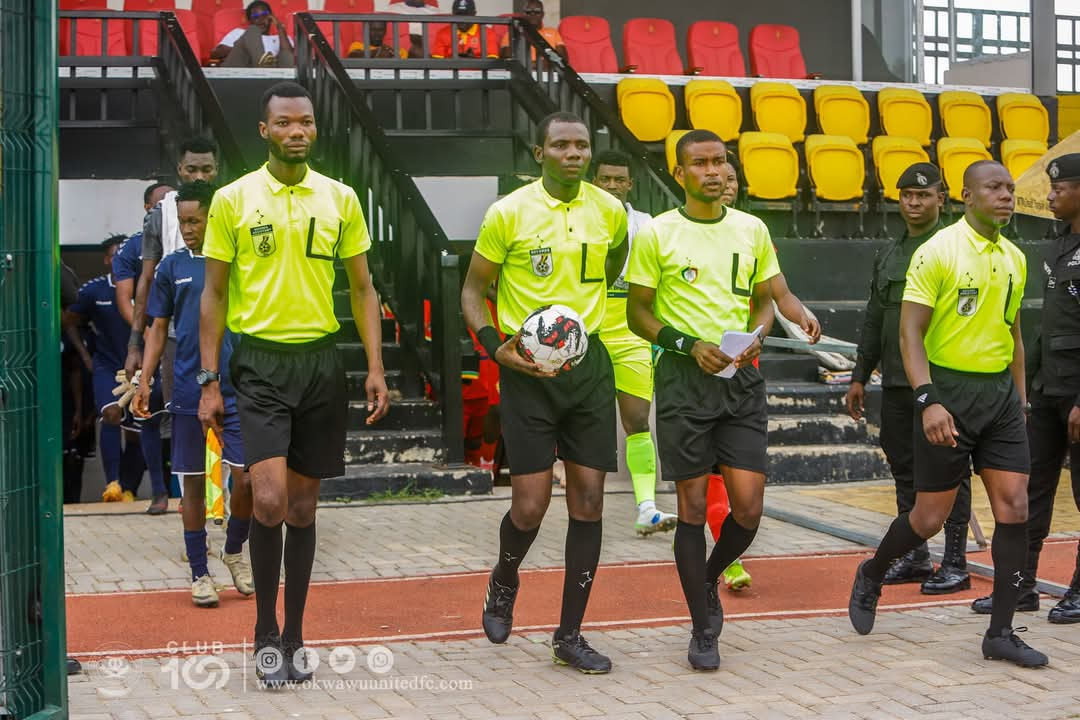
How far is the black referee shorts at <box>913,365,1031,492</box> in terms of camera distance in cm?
606

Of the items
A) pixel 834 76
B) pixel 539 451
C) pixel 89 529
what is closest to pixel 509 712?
pixel 539 451

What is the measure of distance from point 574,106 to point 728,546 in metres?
8.51

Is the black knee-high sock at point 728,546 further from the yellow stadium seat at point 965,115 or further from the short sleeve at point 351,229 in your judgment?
the yellow stadium seat at point 965,115

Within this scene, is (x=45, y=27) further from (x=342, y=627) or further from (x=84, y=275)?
(x=84, y=275)

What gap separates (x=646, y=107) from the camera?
52.7 feet

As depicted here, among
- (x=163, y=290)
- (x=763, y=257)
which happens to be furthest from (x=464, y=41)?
(x=763, y=257)

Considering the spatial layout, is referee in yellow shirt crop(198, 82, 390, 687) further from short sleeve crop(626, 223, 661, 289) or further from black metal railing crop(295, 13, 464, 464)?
black metal railing crop(295, 13, 464, 464)

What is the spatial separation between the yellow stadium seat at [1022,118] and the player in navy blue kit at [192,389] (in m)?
13.2

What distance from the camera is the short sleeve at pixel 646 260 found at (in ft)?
19.9

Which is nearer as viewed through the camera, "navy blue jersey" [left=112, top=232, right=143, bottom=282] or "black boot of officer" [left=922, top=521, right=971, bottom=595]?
"black boot of officer" [left=922, top=521, right=971, bottom=595]

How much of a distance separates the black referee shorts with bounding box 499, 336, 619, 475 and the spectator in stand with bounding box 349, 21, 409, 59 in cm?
981

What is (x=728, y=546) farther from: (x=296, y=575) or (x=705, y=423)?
(x=296, y=575)

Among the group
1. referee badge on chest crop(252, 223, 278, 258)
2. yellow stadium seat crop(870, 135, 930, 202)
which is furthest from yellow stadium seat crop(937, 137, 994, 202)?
referee badge on chest crop(252, 223, 278, 258)

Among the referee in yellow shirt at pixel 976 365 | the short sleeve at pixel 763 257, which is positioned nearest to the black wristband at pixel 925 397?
the referee in yellow shirt at pixel 976 365
